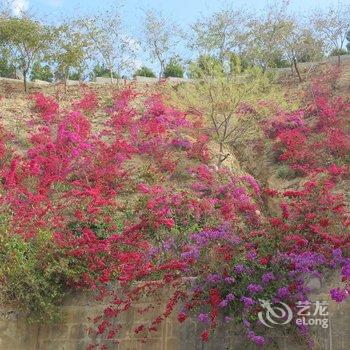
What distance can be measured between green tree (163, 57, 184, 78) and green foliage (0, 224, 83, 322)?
793 inches

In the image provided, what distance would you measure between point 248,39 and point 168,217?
15359 mm

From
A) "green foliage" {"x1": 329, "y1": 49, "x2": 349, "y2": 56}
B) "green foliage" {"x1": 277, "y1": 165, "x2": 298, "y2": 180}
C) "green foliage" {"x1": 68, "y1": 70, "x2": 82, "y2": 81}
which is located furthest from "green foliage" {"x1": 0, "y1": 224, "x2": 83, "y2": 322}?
"green foliage" {"x1": 329, "y1": 49, "x2": 349, "y2": 56}

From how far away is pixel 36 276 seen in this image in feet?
34.1

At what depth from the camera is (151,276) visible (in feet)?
34.5

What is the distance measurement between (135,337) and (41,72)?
19.7 meters

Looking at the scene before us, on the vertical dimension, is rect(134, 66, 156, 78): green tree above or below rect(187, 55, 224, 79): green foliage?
above

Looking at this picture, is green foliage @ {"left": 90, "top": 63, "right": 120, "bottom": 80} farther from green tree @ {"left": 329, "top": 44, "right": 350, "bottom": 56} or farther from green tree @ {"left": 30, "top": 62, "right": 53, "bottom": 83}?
green tree @ {"left": 329, "top": 44, "right": 350, "bottom": 56}

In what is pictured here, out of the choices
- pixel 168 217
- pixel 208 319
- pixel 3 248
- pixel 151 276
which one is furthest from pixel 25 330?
pixel 168 217

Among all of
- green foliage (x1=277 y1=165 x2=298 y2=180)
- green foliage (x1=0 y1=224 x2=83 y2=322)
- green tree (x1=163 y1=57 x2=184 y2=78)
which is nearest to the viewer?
green foliage (x1=0 y1=224 x2=83 y2=322)

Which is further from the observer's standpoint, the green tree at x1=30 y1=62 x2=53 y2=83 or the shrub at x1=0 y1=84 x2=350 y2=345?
the green tree at x1=30 y1=62 x2=53 y2=83

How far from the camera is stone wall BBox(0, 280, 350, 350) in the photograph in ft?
29.6

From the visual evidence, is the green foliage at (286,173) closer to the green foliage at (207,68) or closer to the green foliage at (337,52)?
the green foliage at (207,68)

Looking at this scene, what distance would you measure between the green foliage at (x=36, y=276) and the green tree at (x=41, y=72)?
17.0m

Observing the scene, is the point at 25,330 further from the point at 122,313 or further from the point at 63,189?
the point at 63,189
